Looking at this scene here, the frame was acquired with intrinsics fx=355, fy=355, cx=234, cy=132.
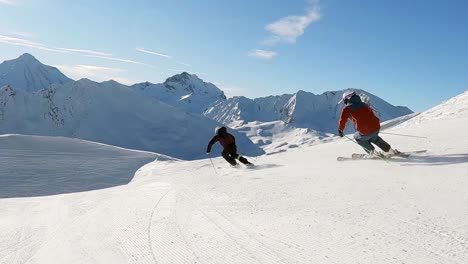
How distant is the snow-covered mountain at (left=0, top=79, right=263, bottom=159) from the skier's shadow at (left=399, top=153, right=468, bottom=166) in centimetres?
16040

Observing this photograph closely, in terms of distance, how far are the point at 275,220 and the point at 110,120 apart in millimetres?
185363

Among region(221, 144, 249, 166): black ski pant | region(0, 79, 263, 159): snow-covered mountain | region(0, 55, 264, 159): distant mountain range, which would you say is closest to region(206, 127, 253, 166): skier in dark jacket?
region(221, 144, 249, 166): black ski pant

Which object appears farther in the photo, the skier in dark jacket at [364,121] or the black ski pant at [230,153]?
the black ski pant at [230,153]

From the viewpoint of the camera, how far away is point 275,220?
4.90m

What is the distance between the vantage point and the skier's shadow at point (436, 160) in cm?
731

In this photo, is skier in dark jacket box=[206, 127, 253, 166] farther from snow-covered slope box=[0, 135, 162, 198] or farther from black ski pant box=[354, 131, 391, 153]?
snow-covered slope box=[0, 135, 162, 198]

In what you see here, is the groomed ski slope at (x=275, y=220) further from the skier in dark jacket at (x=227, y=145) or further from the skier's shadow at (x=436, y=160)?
the skier in dark jacket at (x=227, y=145)

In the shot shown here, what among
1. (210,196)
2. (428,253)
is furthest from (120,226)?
(428,253)

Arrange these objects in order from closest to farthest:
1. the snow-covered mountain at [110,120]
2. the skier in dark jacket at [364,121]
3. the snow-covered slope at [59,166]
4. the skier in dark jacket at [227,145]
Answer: the skier in dark jacket at [364,121] → the skier in dark jacket at [227,145] → the snow-covered slope at [59,166] → the snow-covered mountain at [110,120]

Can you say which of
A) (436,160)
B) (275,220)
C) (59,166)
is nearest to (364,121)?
(436,160)

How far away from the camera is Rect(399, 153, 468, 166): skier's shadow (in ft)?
24.0

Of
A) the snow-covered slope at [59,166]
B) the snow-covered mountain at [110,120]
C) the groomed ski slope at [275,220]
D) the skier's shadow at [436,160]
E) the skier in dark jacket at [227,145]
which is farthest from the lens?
the snow-covered mountain at [110,120]

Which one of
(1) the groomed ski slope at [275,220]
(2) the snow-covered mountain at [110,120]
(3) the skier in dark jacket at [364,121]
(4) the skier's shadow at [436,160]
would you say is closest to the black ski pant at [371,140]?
(3) the skier in dark jacket at [364,121]

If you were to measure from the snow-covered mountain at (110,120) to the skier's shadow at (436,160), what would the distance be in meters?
160
